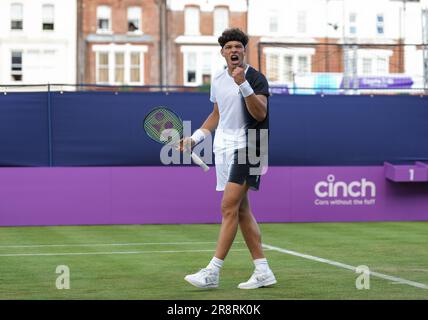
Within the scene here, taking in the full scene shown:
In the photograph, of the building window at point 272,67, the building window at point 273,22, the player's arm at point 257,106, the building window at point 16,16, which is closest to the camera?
the player's arm at point 257,106

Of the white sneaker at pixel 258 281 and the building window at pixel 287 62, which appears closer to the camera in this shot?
the white sneaker at pixel 258 281

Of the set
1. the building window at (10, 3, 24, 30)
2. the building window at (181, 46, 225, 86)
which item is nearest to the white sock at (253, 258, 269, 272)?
the building window at (181, 46, 225, 86)

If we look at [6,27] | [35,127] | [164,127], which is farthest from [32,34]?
[164,127]

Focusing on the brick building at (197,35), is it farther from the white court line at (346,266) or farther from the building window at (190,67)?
the white court line at (346,266)

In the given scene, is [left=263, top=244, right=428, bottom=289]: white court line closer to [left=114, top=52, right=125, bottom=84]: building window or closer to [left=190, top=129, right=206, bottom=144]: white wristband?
[left=190, top=129, right=206, bottom=144]: white wristband

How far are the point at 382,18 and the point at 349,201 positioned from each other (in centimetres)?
4911

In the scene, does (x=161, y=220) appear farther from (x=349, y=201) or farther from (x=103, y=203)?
(x=349, y=201)

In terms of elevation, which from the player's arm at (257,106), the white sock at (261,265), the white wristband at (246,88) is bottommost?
the white sock at (261,265)

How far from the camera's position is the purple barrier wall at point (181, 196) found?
17172mm

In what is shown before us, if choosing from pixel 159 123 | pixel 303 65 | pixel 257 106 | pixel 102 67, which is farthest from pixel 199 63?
pixel 257 106

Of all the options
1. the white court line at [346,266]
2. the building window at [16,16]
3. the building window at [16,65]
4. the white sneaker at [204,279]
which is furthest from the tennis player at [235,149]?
the building window at [16,16]

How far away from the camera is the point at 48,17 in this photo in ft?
202

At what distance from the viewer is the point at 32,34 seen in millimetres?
61781

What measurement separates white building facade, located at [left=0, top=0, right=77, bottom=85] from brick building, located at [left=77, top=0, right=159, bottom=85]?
766 mm
